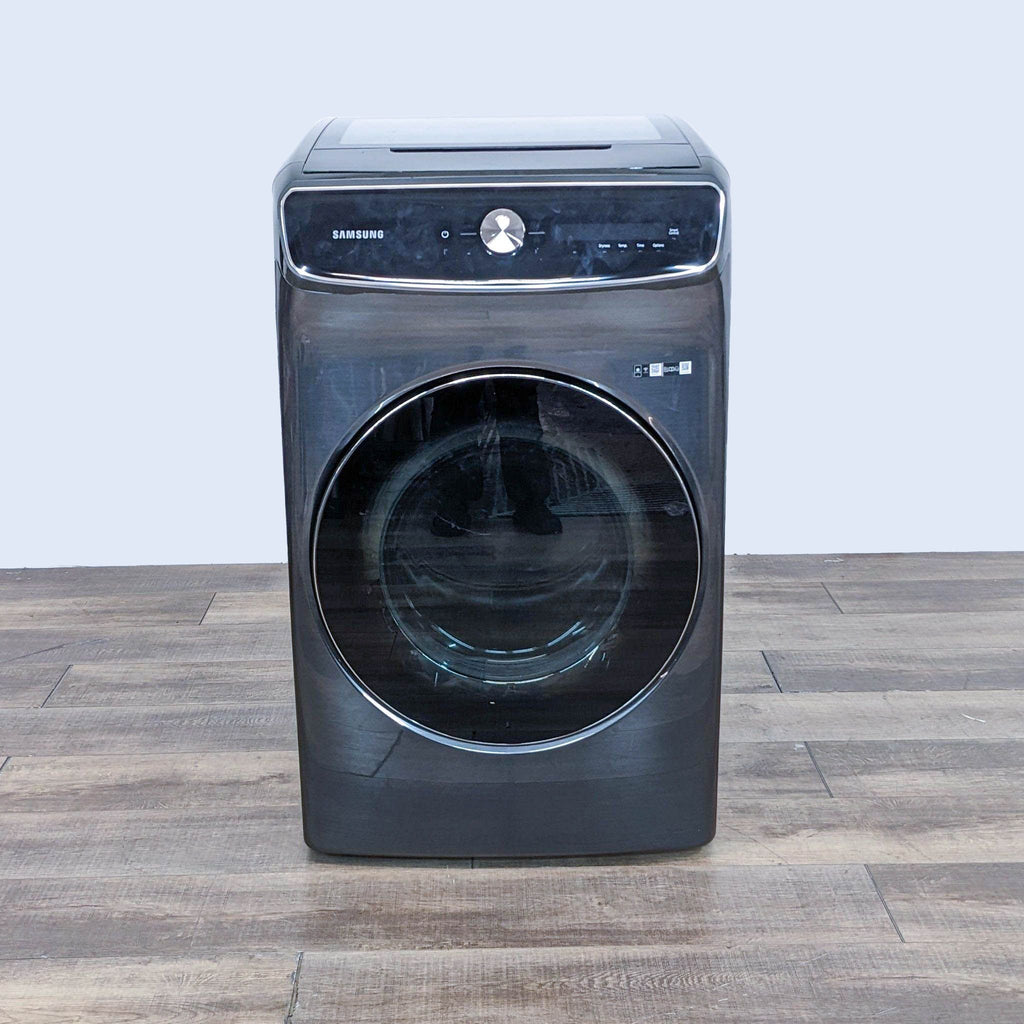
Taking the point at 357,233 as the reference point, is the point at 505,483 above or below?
below

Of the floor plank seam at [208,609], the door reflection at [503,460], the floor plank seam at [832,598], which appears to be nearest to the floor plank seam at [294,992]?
the door reflection at [503,460]

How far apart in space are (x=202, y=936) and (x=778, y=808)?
0.75 metres

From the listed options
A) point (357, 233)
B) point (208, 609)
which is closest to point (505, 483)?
point (357, 233)

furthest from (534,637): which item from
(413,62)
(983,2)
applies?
(983,2)

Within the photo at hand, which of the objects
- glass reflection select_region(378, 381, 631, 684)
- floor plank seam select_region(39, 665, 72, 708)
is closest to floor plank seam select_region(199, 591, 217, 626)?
floor plank seam select_region(39, 665, 72, 708)

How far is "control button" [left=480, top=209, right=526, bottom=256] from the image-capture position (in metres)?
1.45

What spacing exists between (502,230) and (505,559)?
37cm

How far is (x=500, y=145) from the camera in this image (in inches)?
62.9

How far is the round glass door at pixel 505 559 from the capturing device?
1494mm

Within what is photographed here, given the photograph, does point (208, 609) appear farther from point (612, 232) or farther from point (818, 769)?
point (612, 232)

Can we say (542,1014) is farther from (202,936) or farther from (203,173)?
(203,173)

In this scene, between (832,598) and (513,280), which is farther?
(832,598)

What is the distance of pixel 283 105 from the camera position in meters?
2.60

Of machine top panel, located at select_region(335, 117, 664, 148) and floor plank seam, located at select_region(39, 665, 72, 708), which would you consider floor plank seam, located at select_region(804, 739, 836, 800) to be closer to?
machine top panel, located at select_region(335, 117, 664, 148)
